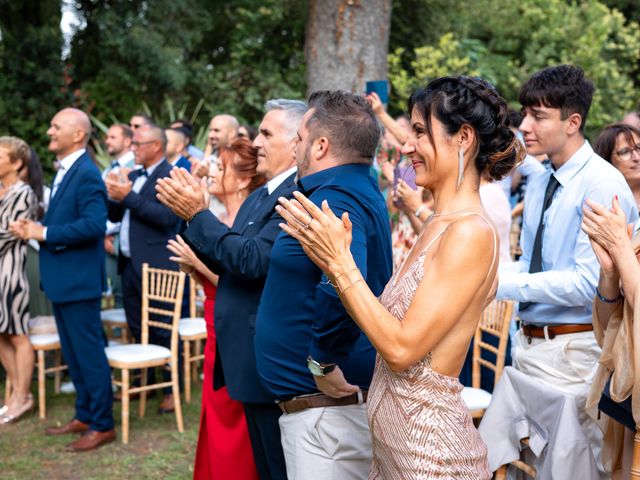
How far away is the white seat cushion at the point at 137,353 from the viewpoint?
5.25m

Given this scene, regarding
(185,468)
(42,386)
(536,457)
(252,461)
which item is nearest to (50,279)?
(42,386)

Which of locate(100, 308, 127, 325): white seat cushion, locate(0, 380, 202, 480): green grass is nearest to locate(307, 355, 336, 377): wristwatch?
locate(0, 380, 202, 480): green grass

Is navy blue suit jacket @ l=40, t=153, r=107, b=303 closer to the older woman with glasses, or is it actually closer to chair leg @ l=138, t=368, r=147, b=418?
chair leg @ l=138, t=368, r=147, b=418

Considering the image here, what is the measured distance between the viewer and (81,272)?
5141 millimetres

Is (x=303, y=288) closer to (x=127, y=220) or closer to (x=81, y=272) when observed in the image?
(x=81, y=272)

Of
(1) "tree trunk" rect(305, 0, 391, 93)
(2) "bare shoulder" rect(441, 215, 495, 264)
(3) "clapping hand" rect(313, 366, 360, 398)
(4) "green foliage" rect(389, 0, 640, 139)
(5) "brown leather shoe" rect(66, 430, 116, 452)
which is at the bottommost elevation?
(5) "brown leather shoe" rect(66, 430, 116, 452)

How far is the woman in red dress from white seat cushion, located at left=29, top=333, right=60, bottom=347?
222 centimetres

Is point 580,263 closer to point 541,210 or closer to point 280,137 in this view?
point 541,210

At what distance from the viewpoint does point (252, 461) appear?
364 centimetres

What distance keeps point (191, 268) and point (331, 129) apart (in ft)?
5.01

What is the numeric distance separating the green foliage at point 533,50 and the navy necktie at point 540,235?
10.1 m

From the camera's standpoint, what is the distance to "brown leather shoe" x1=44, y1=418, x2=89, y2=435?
532 centimetres

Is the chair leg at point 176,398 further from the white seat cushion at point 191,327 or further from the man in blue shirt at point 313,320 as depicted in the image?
the man in blue shirt at point 313,320

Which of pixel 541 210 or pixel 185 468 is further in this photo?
pixel 185 468
